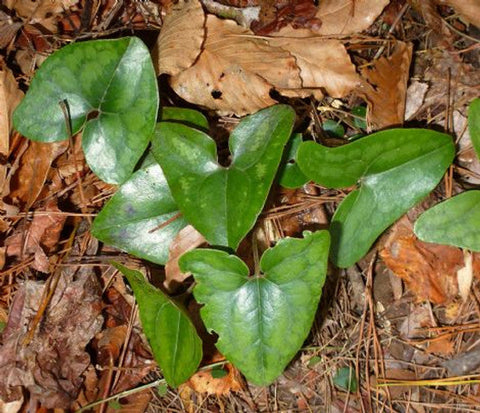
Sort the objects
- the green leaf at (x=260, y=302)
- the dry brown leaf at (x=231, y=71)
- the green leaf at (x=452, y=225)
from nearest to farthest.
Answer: the green leaf at (x=260, y=302), the green leaf at (x=452, y=225), the dry brown leaf at (x=231, y=71)

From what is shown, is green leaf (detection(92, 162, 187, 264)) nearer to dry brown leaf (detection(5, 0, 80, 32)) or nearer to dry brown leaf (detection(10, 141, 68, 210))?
dry brown leaf (detection(10, 141, 68, 210))

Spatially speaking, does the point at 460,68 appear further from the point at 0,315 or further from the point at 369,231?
the point at 0,315

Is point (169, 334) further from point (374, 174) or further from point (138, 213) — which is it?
point (374, 174)

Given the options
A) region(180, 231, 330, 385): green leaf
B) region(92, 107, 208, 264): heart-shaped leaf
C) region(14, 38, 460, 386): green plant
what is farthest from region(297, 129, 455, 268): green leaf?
region(92, 107, 208, 264): heart-shaped leaf

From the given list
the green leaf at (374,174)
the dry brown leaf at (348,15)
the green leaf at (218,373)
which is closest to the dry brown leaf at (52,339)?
the green leaf at (218,373)

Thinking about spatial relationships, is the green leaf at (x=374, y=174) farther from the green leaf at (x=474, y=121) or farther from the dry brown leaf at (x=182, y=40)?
the dry brown leaf at (x=182, y=40)

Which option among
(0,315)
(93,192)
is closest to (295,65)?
(93,192)

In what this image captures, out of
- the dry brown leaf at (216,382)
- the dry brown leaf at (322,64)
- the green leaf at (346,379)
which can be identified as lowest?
the green leaf at (346,379)
